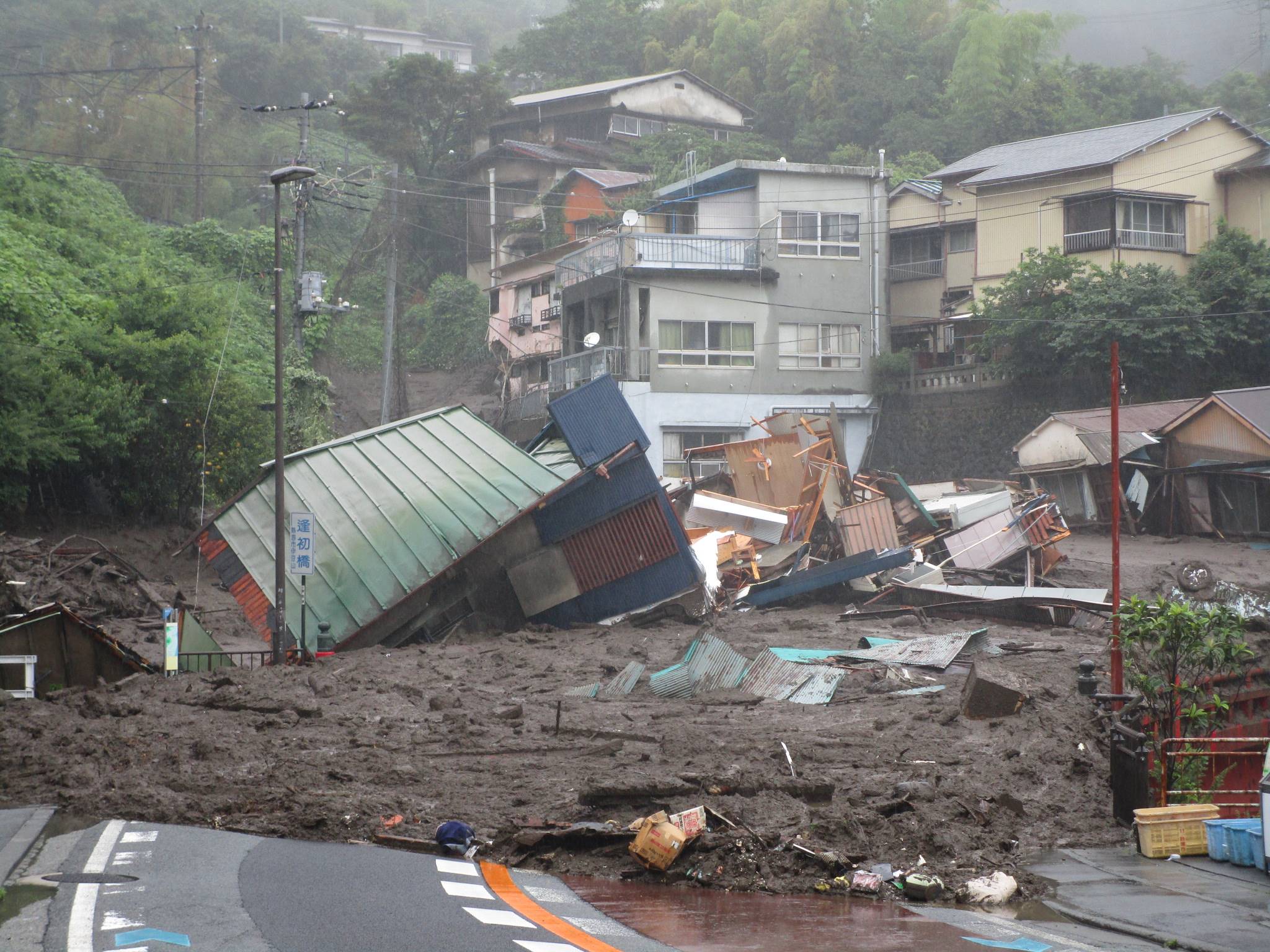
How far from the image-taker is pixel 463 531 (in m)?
23.7

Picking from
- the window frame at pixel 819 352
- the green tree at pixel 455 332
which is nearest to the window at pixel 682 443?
the window frame at pixel 819 352

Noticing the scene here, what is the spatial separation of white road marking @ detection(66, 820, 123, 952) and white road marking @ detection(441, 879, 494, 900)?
2.20 meters

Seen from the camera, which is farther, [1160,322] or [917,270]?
[917,270]

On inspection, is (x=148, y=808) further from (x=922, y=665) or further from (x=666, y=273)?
(x=666, y=273)

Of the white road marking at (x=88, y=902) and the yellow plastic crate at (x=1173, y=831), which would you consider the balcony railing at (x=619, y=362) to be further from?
the white road marking at (x=88, y=902)

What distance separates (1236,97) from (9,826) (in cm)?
6157

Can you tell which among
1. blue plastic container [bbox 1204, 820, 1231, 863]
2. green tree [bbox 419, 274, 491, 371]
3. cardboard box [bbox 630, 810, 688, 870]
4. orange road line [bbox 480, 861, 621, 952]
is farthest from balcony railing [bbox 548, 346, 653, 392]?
orange road line [bbox 480, 861, 621, 952]

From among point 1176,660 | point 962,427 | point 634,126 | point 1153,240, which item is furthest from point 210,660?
point 634,126

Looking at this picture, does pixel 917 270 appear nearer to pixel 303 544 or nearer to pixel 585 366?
pixel 585 366

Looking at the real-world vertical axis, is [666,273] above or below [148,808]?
above

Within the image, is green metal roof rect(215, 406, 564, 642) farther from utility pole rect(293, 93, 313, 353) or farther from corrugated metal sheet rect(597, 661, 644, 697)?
utility pole rect(293, 93, 313, 353)

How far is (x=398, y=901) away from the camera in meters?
7.65

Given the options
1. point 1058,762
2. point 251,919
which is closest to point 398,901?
point 251,919

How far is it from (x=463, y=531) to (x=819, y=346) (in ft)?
71.9
